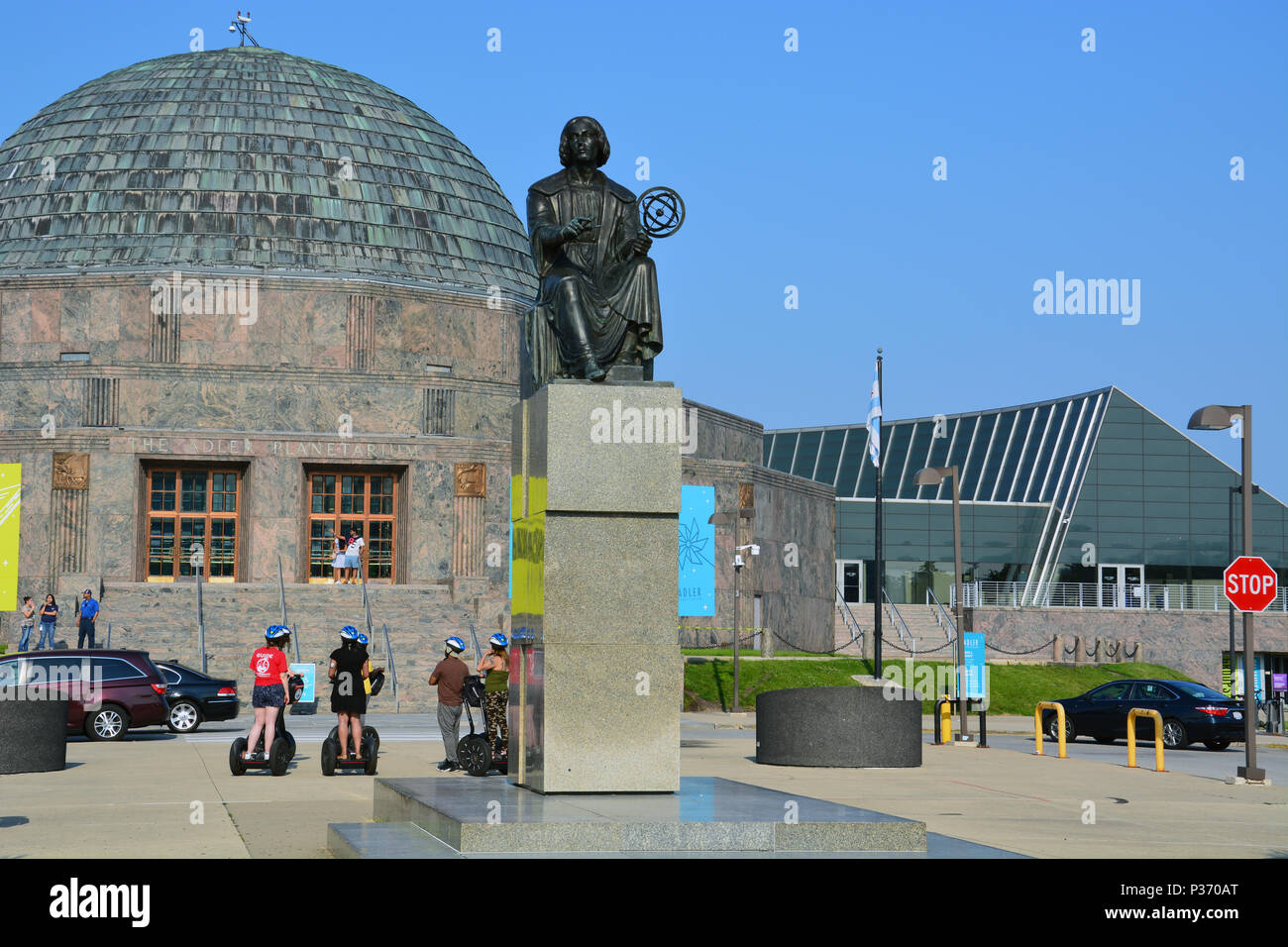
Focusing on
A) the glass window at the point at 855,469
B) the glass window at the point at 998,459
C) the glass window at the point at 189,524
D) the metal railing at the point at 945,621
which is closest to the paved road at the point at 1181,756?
the glass window at the point at 189,524

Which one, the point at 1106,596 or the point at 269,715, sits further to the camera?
the point at 1106,596

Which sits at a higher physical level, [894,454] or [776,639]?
[894,454]

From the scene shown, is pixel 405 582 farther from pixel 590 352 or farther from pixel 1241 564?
pixel 590 352

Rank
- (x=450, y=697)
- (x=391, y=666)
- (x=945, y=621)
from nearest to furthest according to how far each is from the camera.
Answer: (x=450, y=697) → (x=391, y=666) → (x=945, y=621)

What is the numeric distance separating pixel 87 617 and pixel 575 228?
17.1 m

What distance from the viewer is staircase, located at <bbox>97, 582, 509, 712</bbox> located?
23.9 meters

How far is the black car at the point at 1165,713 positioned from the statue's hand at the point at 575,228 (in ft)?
40.2

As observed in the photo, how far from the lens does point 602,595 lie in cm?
826

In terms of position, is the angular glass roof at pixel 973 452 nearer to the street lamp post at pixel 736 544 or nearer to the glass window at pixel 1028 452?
the glass window at pixel 1028 452

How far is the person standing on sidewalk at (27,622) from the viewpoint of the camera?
24469 mm

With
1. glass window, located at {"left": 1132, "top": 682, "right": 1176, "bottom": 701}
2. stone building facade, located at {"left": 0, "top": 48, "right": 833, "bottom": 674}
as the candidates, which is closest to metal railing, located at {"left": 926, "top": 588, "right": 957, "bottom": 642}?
stone building facade, located at {"left": 0, "top": 48, "right": 833, "bottom": 674}

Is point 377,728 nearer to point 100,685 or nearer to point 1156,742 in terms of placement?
point 100,685

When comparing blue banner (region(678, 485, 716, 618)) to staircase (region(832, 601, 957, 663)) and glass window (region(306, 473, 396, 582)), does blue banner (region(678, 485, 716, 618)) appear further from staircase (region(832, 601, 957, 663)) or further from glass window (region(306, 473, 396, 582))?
glass window (region(306, 473, 396, 582))

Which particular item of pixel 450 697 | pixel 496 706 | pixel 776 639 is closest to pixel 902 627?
pixel 776 639
